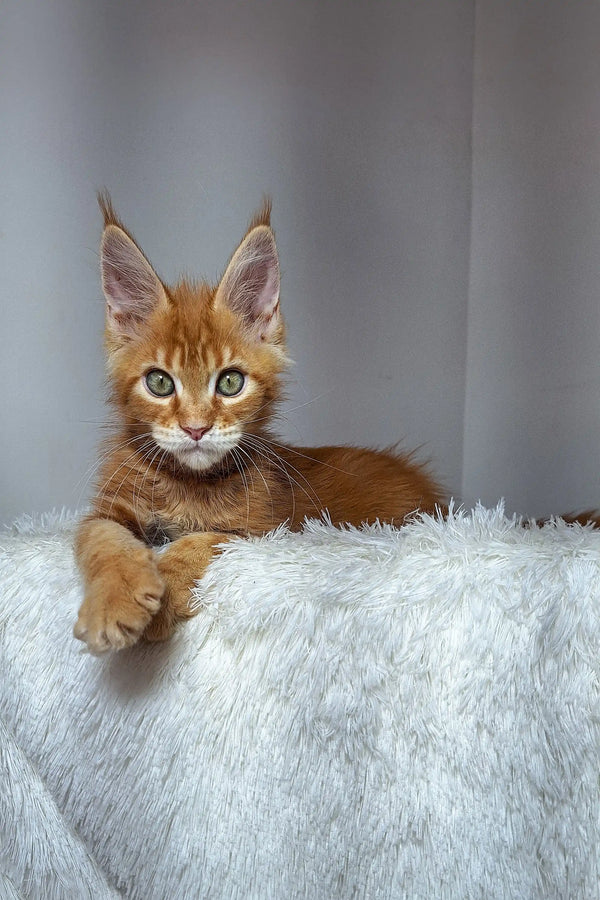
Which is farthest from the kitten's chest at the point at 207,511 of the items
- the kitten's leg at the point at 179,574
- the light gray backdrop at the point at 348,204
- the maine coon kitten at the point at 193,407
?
the light gray backdrop at the point at 348,204

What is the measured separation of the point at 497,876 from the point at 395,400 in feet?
5.43

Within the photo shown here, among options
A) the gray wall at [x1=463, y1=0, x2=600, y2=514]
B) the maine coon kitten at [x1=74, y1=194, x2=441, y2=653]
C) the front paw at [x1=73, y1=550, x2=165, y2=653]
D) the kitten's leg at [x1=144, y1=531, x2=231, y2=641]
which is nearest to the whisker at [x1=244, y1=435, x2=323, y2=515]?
the maine coon kitten at [x1=74, y1=194, x2=441, y2=653]

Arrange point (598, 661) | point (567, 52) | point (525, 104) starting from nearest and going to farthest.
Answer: point (598, 661)
point (567, 52)
point (525, 104)

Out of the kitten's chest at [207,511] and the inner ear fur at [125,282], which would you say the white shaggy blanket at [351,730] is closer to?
the kitten's chest at [207,511]

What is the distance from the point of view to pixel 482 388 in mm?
2408

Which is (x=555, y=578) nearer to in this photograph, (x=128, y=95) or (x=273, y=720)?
(x=273, y=720)

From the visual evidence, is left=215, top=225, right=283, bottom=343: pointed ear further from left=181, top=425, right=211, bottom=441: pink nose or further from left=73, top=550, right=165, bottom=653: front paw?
left=73, top=550, right=165, bottom=653: front paw

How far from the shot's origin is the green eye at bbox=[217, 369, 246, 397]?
4.04ft

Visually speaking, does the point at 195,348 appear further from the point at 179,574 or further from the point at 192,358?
the point at 179,574

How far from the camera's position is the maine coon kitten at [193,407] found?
3.86 ft

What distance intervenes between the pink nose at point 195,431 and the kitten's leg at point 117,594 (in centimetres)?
17

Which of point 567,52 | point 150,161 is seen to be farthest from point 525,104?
point 150,161

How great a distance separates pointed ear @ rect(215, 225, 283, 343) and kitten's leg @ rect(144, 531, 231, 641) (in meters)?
0.40

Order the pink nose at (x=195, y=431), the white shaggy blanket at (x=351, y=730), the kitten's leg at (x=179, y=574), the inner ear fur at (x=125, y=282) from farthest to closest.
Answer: the inner ear fur at (x=125, y=282), the pink nose at (x=195, y=431), the kitten's leg at (x=179, y=574), the white shaggy blanket at (x=351, y=730)
